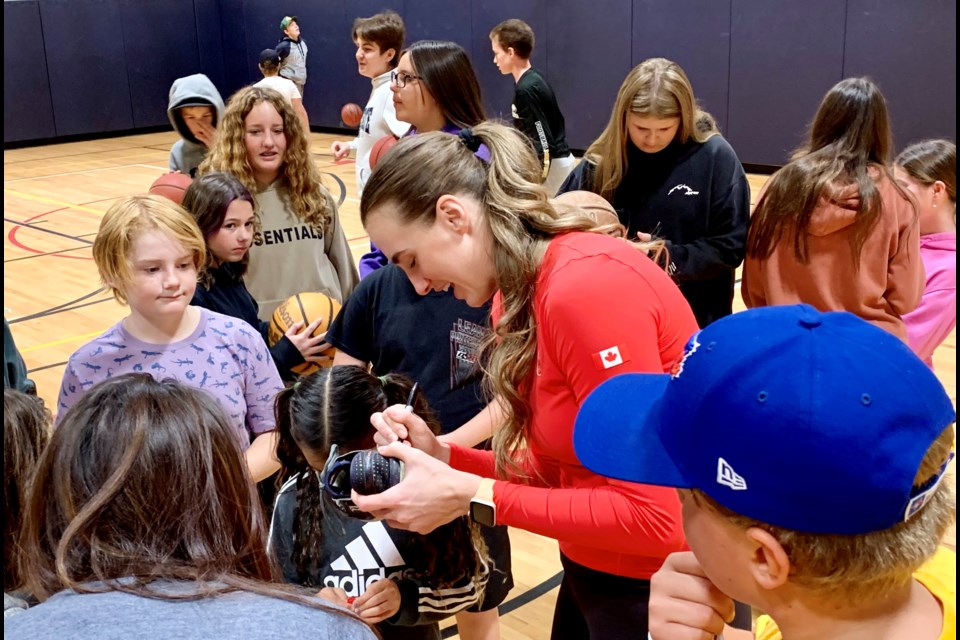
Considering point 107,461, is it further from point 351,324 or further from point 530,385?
point 351,324

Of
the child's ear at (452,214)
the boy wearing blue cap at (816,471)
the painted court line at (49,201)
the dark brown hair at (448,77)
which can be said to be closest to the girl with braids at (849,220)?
the dark brown hair at (448,77)

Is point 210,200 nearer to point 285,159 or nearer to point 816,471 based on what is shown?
point 285,159

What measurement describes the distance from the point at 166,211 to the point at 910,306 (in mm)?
2478

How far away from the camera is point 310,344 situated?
3041 millimetres

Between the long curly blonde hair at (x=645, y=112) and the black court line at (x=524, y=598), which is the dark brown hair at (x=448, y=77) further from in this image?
the black court line at (x=524, y=598)

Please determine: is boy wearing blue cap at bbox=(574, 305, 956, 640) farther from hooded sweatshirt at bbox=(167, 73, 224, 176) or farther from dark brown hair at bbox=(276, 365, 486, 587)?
hooded sweatshirt at bbox=(167, 73, 224, 176)

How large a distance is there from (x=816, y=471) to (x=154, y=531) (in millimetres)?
837

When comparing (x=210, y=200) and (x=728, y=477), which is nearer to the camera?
(x=728, y=477)

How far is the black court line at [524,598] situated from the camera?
318cm

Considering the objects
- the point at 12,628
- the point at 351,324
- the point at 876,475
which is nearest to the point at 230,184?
the point at 351,324

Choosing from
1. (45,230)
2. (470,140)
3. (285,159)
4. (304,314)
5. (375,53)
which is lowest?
(45,230)

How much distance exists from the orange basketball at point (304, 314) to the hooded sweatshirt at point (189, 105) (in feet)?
3.82

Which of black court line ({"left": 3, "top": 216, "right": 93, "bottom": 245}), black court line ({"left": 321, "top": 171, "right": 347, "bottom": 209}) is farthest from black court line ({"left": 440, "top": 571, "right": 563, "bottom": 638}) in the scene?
black court line ({"left": 321, "top": 171, "right": 347, "bottom": 209})

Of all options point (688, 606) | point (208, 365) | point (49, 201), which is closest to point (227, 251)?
point (208, 365)
